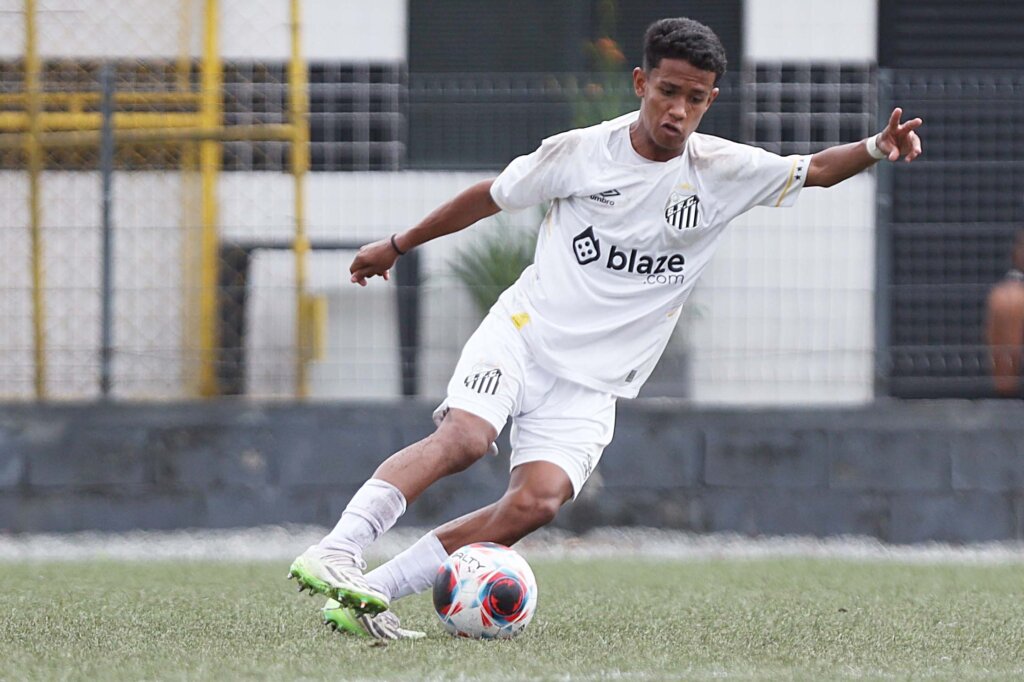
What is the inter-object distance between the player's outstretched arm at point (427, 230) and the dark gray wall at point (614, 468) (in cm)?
390

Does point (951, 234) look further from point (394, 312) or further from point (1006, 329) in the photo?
point (394, 312)

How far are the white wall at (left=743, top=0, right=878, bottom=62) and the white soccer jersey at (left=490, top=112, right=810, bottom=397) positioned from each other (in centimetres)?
679

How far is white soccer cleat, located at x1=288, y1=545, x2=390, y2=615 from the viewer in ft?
16.2

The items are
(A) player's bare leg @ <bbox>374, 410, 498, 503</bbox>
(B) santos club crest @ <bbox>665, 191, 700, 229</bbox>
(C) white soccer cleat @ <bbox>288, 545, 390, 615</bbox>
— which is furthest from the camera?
(B) santos club crest @ <bbox>665, 191, 700, 229</bbox>

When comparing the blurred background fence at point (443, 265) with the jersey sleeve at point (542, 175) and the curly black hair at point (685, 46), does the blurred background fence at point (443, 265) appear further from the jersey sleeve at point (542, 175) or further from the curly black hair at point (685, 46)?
the curly black hair at point (685, 46)

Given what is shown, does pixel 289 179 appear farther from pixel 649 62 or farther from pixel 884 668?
pixel 884 668

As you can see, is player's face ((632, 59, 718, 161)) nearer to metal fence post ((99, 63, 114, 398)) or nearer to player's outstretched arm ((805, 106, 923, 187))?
player's outstretched arm ((805, 106, 923, 187))

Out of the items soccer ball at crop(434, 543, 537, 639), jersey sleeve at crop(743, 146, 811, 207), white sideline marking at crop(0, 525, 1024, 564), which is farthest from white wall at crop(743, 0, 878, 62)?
soccer ball at crop(434, 543, 537, 639)

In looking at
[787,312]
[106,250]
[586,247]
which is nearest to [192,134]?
[106,250]

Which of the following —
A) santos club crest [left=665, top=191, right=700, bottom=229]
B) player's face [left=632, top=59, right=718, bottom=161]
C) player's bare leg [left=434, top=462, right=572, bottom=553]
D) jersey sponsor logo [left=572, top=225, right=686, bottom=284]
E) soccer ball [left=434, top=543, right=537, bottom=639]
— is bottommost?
soccer ball [left=434, top=543, right=537, bottom=639]

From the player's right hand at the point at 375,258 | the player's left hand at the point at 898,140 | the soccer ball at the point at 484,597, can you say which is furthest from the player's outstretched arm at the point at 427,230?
the player's left hand at the point at 898,140

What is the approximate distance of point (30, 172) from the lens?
10.3 m

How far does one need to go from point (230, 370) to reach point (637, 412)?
2.18 m

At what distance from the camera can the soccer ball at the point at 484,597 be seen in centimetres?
517
